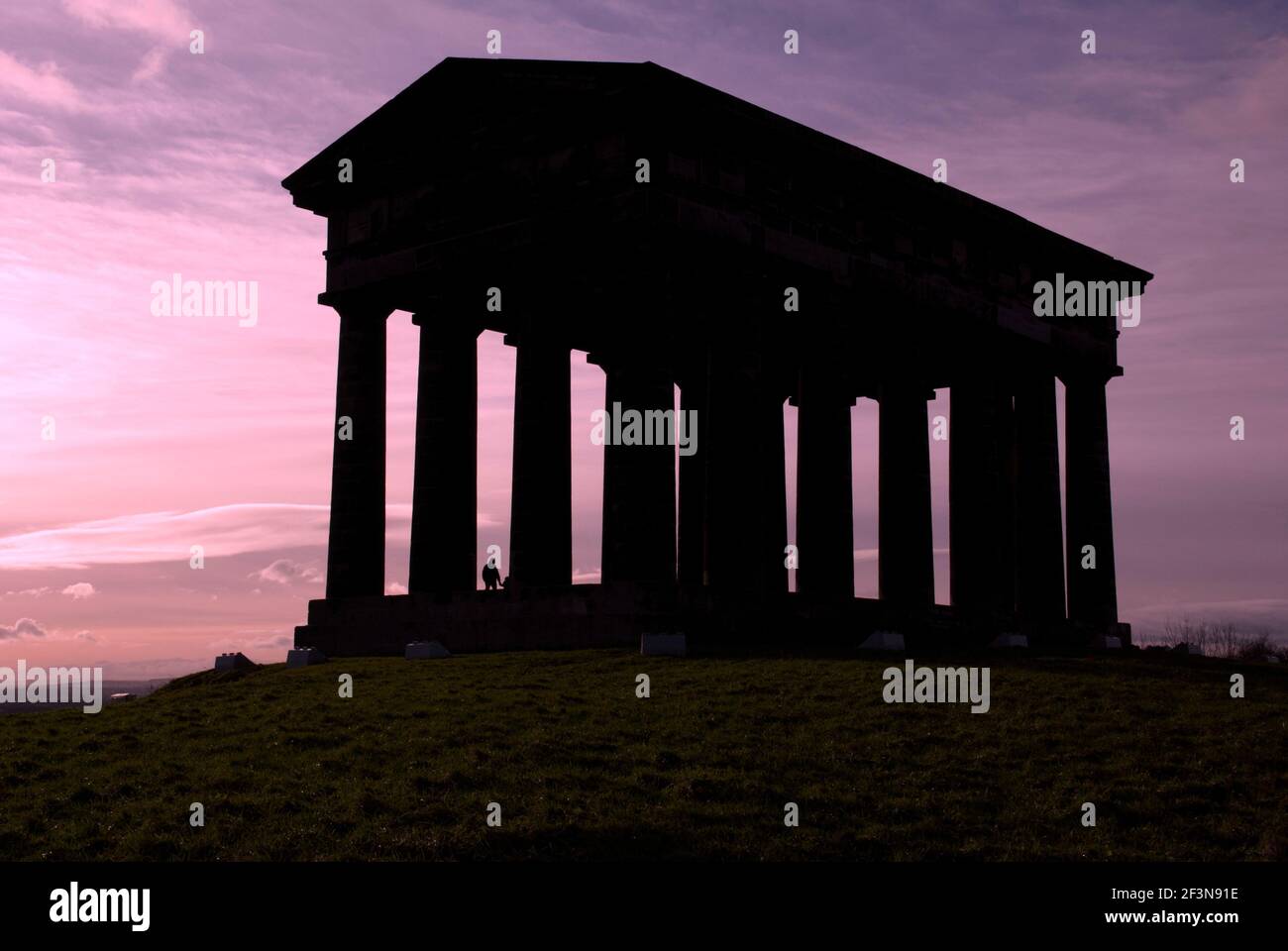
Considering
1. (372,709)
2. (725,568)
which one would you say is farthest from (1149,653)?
(372,709)

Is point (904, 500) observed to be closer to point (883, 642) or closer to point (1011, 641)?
point (1011, 641)

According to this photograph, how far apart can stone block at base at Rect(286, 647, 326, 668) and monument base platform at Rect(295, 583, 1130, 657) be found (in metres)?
2.66

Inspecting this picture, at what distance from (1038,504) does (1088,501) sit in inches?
127

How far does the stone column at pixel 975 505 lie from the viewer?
75812 mm

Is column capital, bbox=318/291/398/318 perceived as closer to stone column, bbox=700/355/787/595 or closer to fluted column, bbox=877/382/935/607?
stone column, bbox=700/355/787/595

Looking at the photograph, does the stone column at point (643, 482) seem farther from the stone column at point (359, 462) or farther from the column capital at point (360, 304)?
the column capital at point (360, 304)

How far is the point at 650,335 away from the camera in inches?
2222

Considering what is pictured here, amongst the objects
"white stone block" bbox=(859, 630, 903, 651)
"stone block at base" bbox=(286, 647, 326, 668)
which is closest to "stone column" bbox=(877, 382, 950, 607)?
"white stone block" bbox=(859, 630, 903, 651)

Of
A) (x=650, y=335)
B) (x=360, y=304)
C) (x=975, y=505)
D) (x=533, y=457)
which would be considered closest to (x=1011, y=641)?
Answer: (x=975, y=505)

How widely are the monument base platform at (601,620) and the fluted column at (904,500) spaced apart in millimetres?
3626

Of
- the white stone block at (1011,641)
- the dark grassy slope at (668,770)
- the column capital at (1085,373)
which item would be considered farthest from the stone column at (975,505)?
the dark grassy slope at (668,770)

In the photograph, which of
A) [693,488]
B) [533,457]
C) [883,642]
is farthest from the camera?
[693,488]
